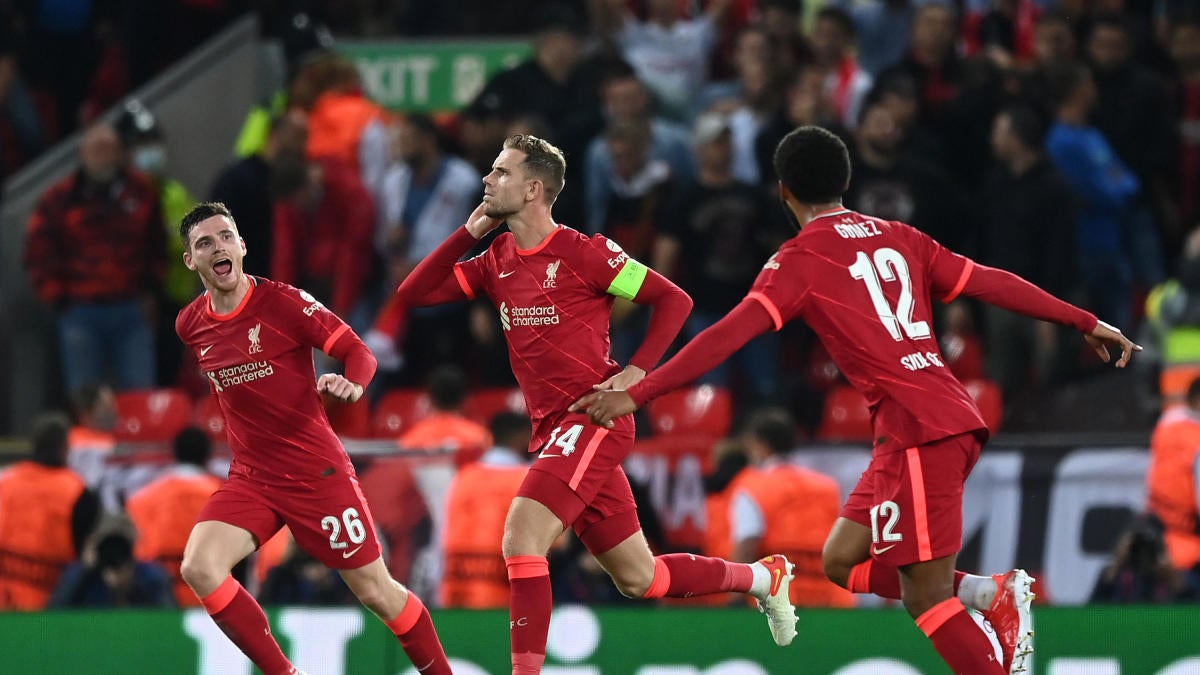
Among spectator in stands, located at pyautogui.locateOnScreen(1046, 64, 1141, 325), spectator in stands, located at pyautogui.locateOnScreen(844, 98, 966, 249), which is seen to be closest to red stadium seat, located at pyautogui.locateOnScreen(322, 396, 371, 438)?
spectator in stands, located at pyautogui.locateOnScreen(844, 98, 966, 249)

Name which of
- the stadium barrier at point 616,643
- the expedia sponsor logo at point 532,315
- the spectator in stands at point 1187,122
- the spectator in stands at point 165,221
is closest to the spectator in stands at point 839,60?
the spectator in stands at point 1187,122

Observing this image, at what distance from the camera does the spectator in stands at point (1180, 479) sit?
33.0 feet

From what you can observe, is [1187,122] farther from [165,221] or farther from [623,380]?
[623,380]

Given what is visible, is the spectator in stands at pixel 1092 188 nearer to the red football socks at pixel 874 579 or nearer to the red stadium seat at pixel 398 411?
the red stadium seat at pixel 398 411

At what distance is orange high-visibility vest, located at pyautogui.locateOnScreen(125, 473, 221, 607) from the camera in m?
10.7

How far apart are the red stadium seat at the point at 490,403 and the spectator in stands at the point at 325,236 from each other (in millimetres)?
1138

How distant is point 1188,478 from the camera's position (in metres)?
10.1

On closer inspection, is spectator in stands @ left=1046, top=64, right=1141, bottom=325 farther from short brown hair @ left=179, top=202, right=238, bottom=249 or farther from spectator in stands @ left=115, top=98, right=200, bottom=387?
short brown hair @ left=179, top=202, right=238, bottom=249

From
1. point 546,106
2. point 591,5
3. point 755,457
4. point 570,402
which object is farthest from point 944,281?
point 591,5

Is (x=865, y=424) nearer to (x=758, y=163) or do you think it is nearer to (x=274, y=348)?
(x=758, y=163)

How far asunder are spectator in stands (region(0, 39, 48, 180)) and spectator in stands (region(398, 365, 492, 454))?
4.95m

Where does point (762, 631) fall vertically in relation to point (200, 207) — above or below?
below

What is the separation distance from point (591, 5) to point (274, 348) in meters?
6.93

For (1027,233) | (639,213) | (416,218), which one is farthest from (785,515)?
(416,218)
